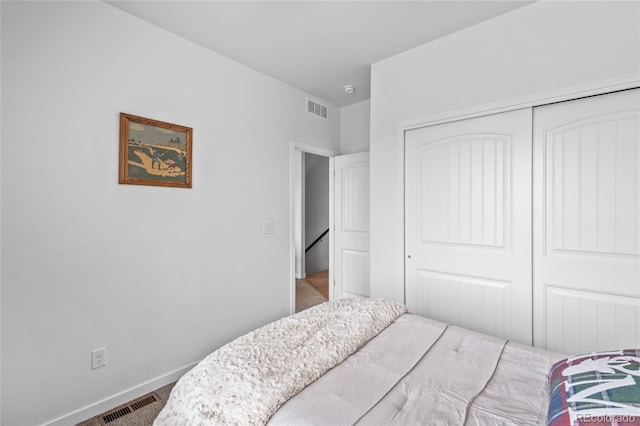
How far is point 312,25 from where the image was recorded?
2199 mm

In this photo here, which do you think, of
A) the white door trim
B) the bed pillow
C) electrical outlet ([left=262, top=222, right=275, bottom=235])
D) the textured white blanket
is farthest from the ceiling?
the bed pillow

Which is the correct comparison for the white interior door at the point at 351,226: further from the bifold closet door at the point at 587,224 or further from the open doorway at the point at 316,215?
the open doorway at the point at 316,215

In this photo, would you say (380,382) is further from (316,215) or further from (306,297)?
(316,215)

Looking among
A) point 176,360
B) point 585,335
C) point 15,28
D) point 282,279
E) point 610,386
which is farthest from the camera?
point 282,279

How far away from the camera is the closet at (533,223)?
69.0 inches

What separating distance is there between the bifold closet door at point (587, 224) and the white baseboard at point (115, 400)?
2589 millimetres

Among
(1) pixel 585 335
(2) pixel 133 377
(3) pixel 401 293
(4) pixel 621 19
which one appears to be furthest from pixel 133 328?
(4) pixel 621 19

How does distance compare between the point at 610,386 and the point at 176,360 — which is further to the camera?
the point at 176,360

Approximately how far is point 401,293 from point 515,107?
1609 mm

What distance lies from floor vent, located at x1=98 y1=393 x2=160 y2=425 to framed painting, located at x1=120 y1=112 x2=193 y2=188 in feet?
4.82

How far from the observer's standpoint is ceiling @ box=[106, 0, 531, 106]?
1998 millimetres

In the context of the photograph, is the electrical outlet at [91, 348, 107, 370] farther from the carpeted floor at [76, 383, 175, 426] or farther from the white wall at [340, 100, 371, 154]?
the white wall at [340, 100, 371, 154]

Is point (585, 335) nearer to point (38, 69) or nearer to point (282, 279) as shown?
point (282, 279)

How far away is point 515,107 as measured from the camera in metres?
2.04
